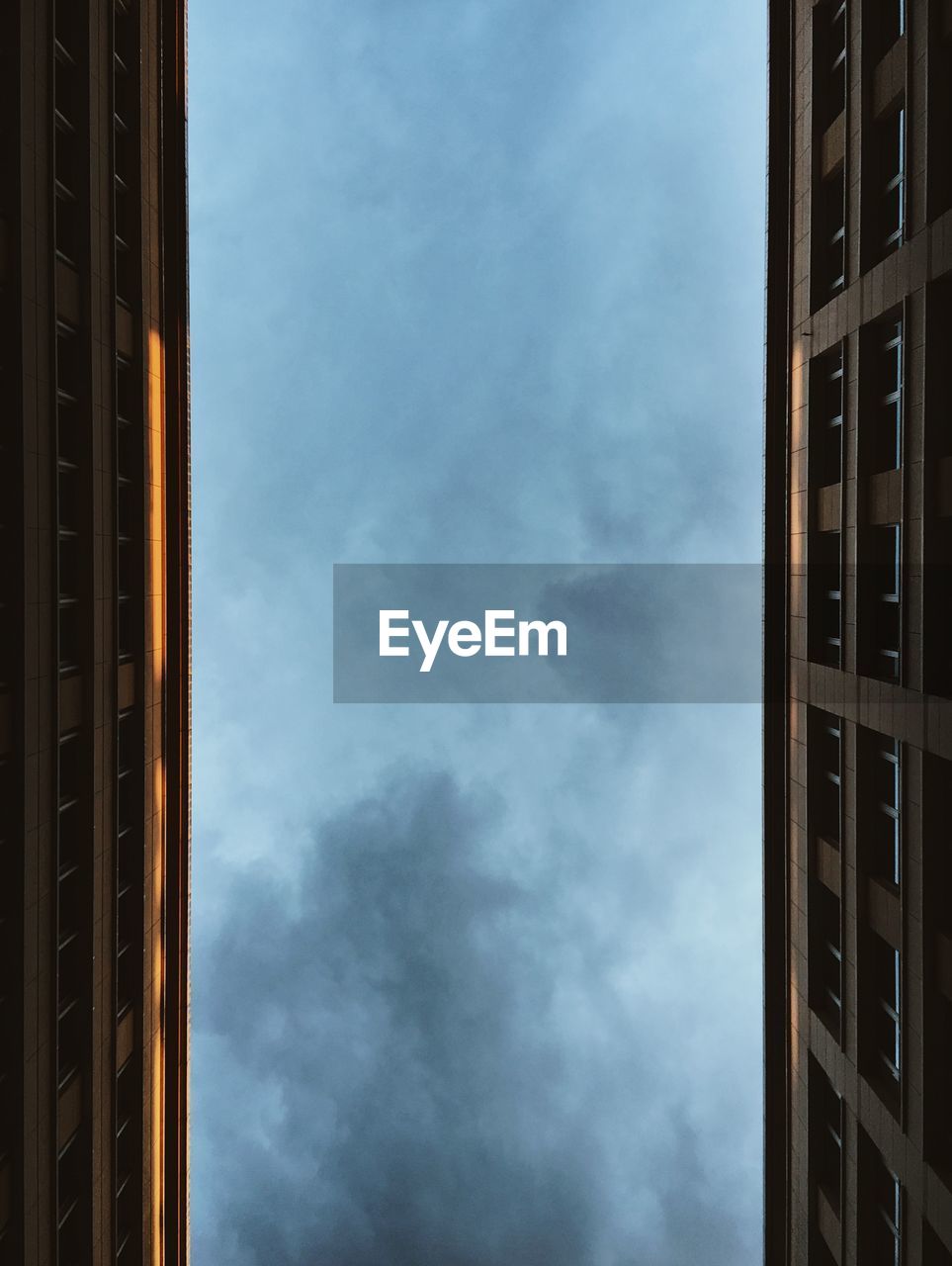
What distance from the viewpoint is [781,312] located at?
2589 centimetres

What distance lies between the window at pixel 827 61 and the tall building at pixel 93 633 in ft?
68.7

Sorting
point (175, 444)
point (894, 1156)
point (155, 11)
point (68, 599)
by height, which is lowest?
point (894, 1156)

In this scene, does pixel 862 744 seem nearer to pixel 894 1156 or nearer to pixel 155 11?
pixel 894 1156

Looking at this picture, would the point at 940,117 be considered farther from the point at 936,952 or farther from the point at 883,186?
the point at 936,952

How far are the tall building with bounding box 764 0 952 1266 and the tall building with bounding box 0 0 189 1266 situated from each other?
67.8ft

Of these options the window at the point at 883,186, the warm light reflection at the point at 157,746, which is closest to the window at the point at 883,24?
the window at the point at 883,186

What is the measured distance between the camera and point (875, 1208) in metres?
20.0

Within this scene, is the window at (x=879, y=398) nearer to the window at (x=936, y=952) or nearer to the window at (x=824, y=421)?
the window at (x=824, y=421)

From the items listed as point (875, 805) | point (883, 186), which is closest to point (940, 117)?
point (883, 186)

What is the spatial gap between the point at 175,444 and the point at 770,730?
928 inches

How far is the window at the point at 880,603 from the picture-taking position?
764 inches

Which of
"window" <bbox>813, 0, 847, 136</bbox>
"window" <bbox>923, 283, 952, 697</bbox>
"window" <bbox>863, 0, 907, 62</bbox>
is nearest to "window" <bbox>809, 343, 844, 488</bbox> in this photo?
"window" <bbox>923, 283, 952, 697</bbox>

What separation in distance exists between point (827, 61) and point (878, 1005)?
28319 millimetres

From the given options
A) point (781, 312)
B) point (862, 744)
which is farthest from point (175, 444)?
point (862, 744)
